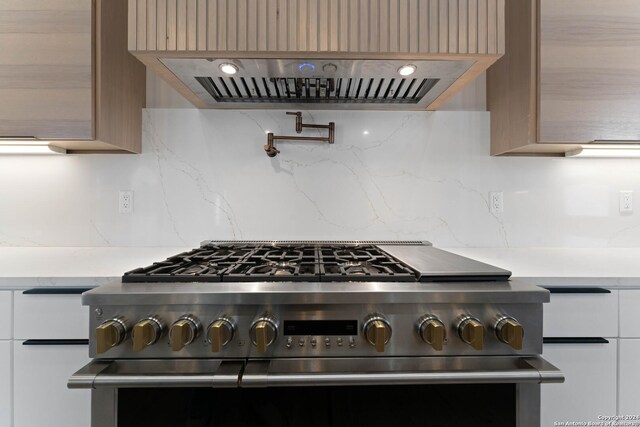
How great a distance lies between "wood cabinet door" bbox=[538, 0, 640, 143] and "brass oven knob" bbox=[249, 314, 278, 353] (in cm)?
127

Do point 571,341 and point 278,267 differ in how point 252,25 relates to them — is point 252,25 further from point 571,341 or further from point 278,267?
point 571,341

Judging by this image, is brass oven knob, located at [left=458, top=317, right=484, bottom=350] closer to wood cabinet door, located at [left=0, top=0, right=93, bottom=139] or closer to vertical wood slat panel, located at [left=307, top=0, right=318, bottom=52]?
vertical wood slat panel, located at [left=307, top=0, right=318, bottom=52]

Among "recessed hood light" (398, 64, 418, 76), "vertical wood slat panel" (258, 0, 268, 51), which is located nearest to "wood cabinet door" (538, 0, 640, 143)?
"recessed hood light" (398, 64, 418, 76)

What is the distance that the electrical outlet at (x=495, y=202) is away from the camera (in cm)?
165

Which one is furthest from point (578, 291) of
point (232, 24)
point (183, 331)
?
point (232, 24)

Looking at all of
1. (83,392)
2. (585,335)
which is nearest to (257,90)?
(83,392)

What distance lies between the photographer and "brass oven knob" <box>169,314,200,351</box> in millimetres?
737

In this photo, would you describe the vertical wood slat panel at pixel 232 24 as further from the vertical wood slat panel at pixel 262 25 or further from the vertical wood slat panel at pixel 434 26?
the vertical wood slat panel at pixel 434 26

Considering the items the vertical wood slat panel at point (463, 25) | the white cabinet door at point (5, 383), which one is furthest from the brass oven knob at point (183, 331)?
the vertical wood slat panel at point (463, 25)

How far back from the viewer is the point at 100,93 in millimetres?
1295

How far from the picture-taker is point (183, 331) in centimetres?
75

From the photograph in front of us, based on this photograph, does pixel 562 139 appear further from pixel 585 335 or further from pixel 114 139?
pixel 114 139

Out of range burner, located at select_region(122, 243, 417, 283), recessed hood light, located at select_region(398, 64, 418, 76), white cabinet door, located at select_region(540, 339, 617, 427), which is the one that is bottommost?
white cabinet door, located at select_region(540, 339, 617, 427)

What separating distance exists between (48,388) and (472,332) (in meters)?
1.26
